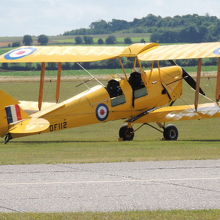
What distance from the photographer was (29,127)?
2094 centimetres

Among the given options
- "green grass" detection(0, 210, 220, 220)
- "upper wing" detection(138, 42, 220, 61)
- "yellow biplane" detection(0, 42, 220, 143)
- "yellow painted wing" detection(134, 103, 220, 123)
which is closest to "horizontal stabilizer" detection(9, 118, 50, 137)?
"yellow biplane" detection(0, 42, 220, 143)

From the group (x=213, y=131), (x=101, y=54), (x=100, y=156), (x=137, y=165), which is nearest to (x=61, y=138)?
(x=101, y=54)

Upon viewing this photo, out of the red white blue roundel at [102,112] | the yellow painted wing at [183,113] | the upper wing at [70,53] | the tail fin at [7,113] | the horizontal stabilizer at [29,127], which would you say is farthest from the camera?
the upper wing at [70,53]

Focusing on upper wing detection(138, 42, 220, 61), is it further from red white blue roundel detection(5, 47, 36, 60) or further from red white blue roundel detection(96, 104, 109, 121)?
red white blue roundel detection(5, 47, 36, 60)

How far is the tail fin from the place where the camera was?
21.1 m

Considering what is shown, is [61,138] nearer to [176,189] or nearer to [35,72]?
[176,189]

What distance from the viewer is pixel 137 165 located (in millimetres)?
15062

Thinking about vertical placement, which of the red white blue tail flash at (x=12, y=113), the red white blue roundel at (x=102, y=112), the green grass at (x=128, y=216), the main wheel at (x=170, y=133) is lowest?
the main wheel at (x=170, y=133)

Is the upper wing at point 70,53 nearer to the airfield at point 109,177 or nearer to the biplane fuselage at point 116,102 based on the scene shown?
the biplane fuselage at point 116,102

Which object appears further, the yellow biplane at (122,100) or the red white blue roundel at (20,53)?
the red white blue roundel at (20,53)

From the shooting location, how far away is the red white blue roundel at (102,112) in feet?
74.4

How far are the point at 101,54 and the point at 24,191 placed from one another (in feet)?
41.5

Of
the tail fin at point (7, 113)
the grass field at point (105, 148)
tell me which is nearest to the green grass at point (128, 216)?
the grass field at point (105, 148)

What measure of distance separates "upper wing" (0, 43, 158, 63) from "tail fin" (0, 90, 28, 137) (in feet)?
11.1
